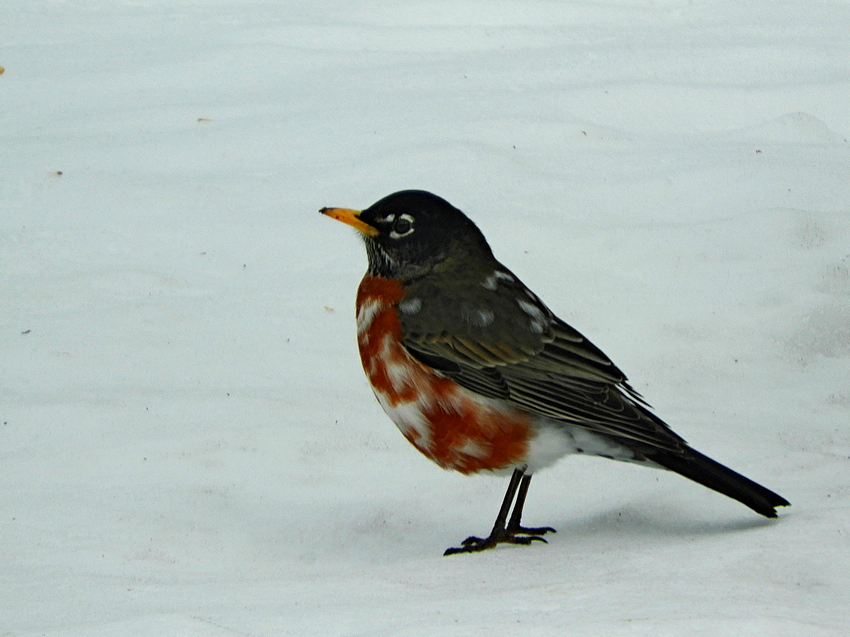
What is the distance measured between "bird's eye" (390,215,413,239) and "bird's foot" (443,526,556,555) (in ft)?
3.70

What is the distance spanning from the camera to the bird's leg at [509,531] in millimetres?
4051

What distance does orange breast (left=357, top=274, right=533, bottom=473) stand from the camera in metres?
4.05

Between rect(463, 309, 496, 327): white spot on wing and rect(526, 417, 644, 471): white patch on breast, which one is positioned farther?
rect(463, 309, 496, 327): white spot on wing

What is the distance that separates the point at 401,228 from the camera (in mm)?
4445

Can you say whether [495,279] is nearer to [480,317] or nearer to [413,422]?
[480,317]

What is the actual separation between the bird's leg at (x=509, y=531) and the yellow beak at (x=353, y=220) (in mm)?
1045

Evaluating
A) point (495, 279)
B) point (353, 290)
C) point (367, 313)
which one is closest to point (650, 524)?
point (495, 279)

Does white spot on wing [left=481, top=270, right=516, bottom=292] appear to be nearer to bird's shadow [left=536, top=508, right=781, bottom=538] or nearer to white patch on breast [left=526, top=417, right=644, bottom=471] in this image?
white patch on breast [left=526, top=417, right=644, bottom=471]

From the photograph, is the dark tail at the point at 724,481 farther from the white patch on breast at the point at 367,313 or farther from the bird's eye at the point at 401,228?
the bird's eye at the point at 401,228

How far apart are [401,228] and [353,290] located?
1.78m

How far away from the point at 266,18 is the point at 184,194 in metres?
2.49

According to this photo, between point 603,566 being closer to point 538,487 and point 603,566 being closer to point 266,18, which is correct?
point 538,487

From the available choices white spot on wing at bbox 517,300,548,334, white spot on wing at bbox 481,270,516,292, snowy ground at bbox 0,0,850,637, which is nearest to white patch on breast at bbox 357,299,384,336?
white spot on wing at bbox 481,270,516,292

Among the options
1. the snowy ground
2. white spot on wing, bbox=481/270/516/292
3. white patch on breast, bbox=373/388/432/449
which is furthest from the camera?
white spot on wing, bbox=481/270/516/292
